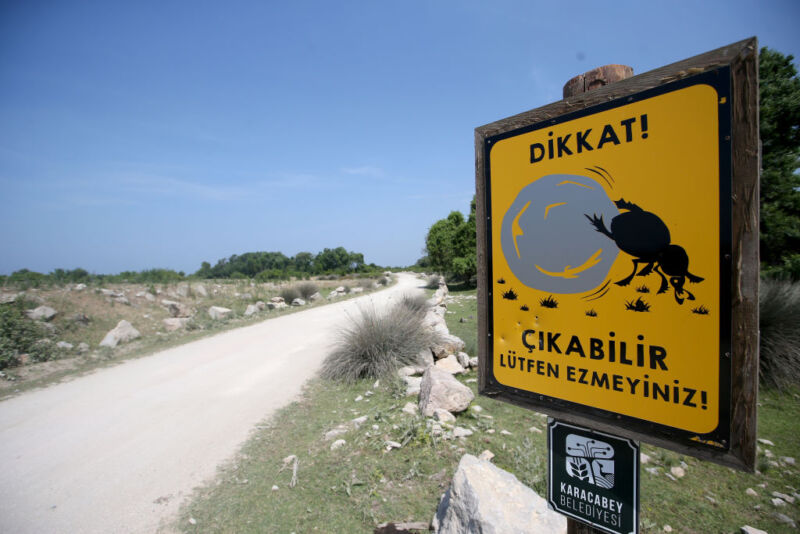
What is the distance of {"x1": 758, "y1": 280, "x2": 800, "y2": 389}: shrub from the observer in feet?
17.7

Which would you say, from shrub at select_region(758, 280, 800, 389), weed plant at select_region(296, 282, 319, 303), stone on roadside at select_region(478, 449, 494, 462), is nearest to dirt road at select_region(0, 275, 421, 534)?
stone on roadside at select_region(478, 449, 494, 462)

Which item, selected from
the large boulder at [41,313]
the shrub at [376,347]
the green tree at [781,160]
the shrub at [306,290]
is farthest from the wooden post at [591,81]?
the shrub at [306,290]

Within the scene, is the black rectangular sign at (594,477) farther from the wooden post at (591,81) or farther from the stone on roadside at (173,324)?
the stone on roadside at (173,324)

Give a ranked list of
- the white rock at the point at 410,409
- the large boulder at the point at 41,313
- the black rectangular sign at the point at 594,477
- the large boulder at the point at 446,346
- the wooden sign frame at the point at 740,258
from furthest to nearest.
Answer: the large boulder at the point at 41,313
the large boulder at the point at 446,346
the white rock at the point at 410,409
the black rectangular sign at the point at 594,477
the wooden sign frame at the point at 740,258

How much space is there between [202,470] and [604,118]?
4.68m

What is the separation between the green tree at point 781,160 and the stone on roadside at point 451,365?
28.4 feet

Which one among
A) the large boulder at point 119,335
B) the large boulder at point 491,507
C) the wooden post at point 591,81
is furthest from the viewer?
the large boulder at point 119,335

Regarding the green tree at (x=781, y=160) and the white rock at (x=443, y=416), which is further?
the green tree at (x=781, y=160)

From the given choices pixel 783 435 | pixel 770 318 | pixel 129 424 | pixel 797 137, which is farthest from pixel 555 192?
pixel 797 137

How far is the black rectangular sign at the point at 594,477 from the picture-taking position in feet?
4.39

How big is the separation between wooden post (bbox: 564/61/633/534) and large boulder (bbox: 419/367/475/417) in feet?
9.41

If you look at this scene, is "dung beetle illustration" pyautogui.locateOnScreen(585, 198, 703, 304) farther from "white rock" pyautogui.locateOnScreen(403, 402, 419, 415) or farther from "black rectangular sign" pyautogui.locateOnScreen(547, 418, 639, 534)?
"white rock" pyautogui.locateOnScreen(403, 402, 419, 415)

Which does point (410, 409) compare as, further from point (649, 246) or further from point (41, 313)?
point (41, 313)

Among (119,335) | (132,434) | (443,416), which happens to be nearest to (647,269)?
(443,416)
